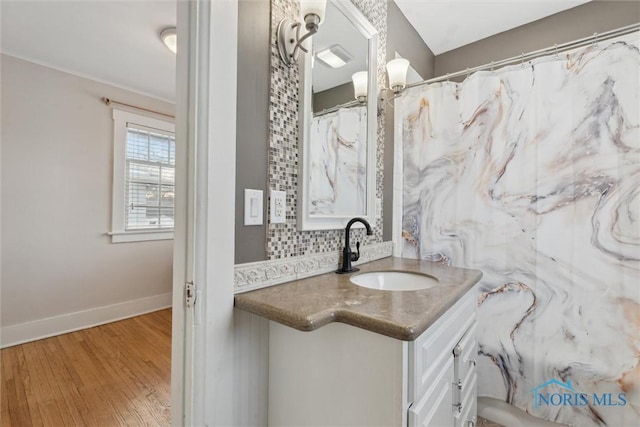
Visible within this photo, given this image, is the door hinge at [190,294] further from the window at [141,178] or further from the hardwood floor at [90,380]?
the window at [141,178]

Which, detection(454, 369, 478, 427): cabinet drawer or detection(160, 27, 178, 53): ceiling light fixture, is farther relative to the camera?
detection(160, 27, 178, 53): ceiling light fixture

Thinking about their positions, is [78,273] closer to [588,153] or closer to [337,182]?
[337,182]

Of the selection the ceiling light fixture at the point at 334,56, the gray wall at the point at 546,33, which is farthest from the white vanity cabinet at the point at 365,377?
the gray wall at the point at 546,33

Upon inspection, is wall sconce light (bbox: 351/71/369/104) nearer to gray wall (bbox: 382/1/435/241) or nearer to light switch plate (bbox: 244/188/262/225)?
gray wall (bbox: 382/1/435/241)

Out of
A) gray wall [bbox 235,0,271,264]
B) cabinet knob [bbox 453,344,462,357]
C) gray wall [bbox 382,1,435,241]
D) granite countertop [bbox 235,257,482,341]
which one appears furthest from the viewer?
gray wall [bbox 382,1,435,241]

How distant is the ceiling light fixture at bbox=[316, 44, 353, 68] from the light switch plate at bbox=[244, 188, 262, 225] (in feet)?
2.19

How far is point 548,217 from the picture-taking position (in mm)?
1393

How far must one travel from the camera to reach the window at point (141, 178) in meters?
2.81

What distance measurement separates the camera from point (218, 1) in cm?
78

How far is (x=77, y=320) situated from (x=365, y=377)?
3101 millimetres

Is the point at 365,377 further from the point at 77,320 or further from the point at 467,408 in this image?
the point at 77,320

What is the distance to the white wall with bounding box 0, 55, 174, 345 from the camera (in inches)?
89.7

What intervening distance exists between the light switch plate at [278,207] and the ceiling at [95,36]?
5.25 ft

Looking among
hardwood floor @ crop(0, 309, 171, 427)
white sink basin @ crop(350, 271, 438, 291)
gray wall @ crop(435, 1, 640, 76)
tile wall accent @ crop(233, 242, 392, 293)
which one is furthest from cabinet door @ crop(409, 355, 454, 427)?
gray wall @ crop(435, 1, 640, 76)
